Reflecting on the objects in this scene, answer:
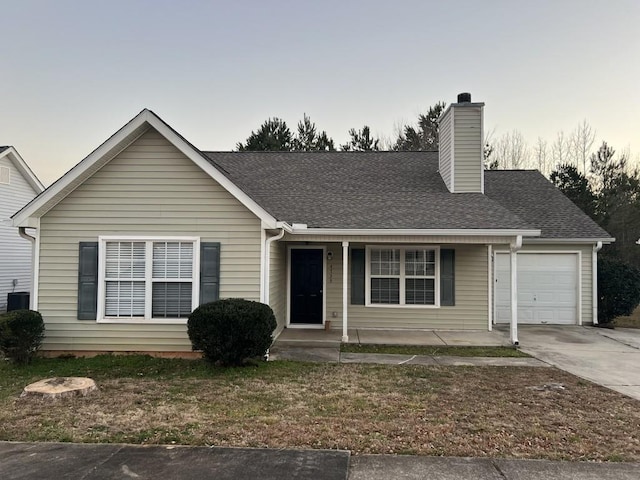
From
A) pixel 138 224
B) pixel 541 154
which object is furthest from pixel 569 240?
pixel 541 154

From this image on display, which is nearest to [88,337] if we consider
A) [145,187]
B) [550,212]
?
[145,187]

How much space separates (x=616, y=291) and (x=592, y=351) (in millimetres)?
4584

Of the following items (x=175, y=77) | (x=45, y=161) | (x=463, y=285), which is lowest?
(x=463, y=285)

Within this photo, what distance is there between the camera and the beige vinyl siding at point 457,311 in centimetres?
1086

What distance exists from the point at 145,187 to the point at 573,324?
1208cm

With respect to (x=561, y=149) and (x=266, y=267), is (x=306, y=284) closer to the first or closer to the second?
(x=266, y=267)

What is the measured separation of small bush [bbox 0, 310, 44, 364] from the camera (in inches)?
275

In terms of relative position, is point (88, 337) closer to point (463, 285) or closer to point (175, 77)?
point (463, 285)

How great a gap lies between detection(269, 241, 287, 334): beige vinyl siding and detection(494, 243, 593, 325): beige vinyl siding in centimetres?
627

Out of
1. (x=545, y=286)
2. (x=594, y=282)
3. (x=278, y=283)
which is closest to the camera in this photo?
(x=278, y=283)

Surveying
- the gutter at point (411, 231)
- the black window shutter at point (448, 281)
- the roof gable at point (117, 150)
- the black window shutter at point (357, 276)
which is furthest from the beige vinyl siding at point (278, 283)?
the black window shutter at point (448, 281)

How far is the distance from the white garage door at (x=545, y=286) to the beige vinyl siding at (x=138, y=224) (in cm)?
791

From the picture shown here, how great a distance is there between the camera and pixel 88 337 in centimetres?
791

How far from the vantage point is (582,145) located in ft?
92.4
